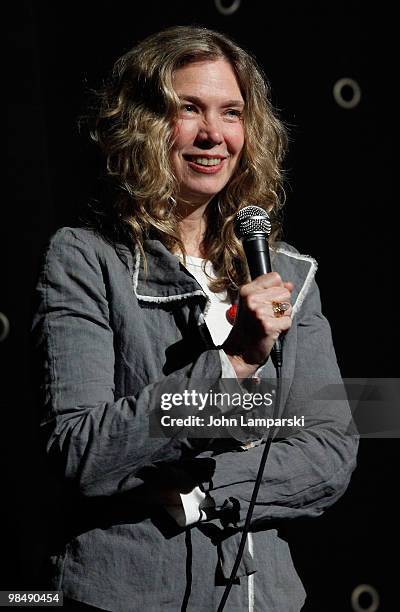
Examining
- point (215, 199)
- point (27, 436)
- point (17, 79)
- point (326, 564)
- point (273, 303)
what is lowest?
point (326, 564)

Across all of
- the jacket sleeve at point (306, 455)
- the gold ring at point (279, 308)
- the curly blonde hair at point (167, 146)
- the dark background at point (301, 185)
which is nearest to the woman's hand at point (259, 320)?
the gold ring at point (279, 308)

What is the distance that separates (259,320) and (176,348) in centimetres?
32

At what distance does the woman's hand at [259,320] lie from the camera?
58.8 inches

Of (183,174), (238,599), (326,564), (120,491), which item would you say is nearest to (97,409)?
(120,491)

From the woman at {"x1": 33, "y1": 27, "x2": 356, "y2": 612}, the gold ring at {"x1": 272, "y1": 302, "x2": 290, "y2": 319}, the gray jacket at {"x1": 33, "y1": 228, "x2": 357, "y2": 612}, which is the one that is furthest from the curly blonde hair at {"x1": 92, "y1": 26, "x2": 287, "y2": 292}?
the gold ring at {"x1": 272, "y1": 302, "x2": 290, "y2": 319}

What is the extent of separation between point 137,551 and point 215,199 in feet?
2.76

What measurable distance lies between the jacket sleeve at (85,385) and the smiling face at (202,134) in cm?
30

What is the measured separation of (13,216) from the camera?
8.12ft

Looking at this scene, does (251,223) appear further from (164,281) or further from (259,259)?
(164,281)

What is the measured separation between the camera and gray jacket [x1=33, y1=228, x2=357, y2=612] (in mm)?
1584

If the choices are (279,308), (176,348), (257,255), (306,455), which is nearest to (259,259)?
(257,255)

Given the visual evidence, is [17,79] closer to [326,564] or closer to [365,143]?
[365,143]

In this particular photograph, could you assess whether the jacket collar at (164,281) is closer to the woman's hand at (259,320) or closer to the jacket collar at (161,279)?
the jacket collar at (161,279)

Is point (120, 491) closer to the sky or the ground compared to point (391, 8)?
closer to the ground
